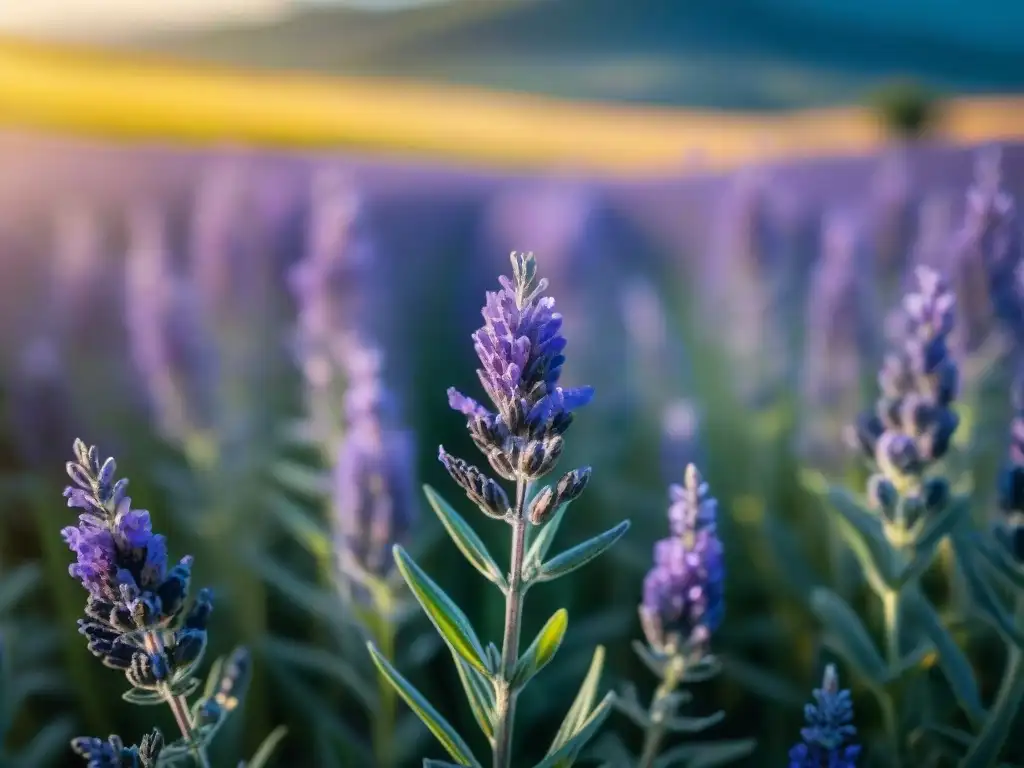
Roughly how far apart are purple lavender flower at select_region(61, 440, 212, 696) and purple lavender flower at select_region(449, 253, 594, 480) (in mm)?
452

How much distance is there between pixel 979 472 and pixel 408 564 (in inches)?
126

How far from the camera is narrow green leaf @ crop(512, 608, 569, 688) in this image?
4.27ft

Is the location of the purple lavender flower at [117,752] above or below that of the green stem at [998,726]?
above

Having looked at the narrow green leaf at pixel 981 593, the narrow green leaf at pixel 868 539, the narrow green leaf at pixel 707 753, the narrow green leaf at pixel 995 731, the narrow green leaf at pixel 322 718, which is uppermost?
the narrow green leaf at pixel 868 539

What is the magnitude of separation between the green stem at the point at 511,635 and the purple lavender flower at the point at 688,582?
16.7 inches

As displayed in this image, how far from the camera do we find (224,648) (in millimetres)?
3158

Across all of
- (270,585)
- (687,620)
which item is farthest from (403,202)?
(687,620)

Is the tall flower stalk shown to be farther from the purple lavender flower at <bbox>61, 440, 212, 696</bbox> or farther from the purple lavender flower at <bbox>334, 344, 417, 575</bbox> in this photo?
the purple lavender flower at <bbox>61, 440, 212, 696</bbox>

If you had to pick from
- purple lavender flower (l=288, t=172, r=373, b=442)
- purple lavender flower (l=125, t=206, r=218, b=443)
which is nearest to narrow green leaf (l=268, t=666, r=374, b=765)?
purple lavender flower (l=288, t=172, r=373, b=442)

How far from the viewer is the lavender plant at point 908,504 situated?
183 cm

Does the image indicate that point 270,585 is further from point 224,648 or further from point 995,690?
point 995,690

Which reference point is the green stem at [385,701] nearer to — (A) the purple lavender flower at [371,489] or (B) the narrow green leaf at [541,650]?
(A) the purple lavender flower at [371,489]

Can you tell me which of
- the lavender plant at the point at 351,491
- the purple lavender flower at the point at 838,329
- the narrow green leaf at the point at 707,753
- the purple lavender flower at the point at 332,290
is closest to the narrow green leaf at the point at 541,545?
the narrow green leaf at the point at 707,753

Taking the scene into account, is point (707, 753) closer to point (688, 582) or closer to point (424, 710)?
point (688, 582)
